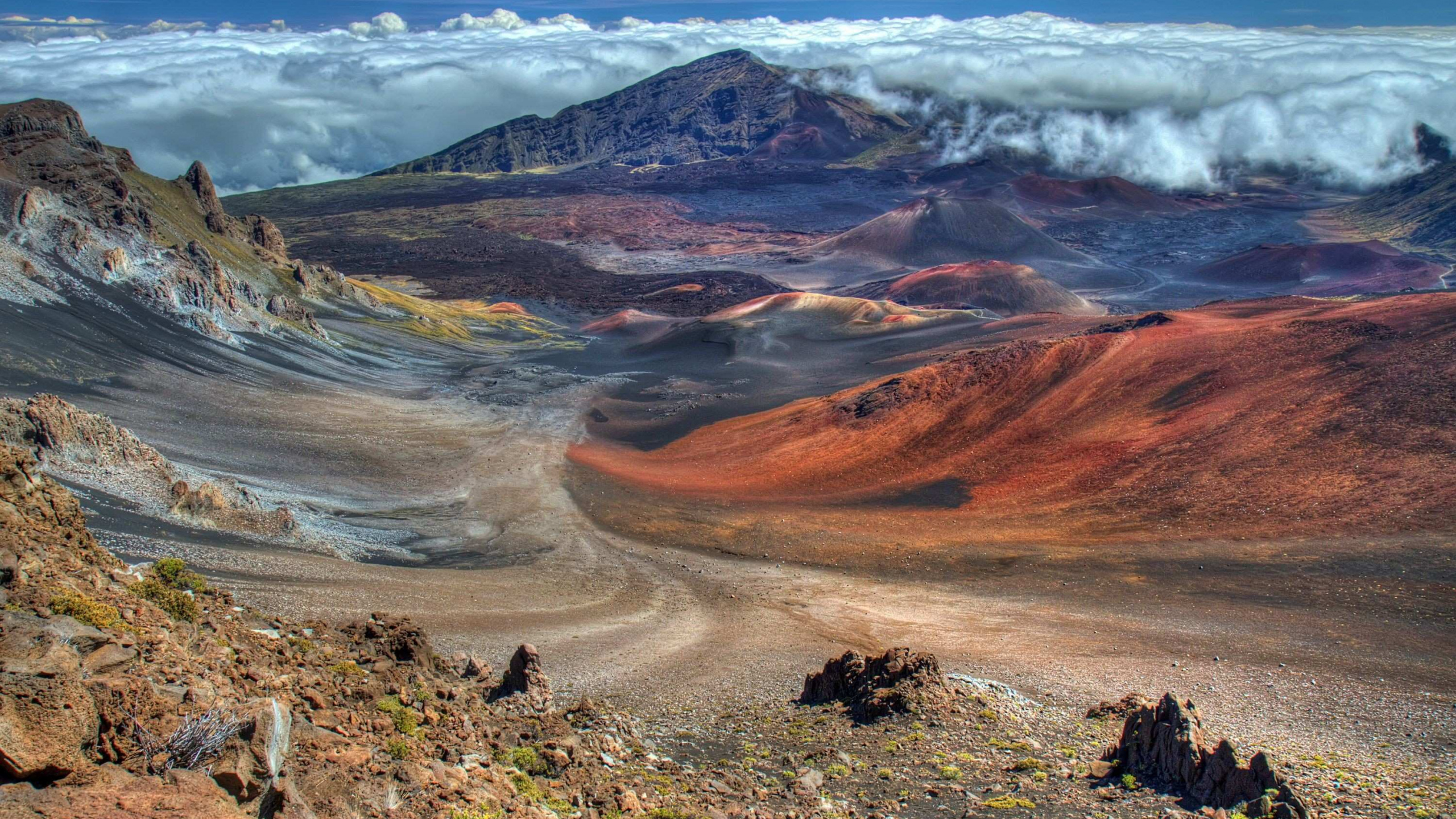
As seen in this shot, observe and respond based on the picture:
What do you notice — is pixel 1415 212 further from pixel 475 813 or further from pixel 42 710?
pixel 42 710

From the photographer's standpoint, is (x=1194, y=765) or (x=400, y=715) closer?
(x=400, y=715)

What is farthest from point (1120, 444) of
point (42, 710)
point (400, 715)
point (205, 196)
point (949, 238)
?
point (949, 238)

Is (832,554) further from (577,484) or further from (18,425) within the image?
(18,425)

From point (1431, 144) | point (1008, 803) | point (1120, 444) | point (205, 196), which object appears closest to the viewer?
point (1008, 803)

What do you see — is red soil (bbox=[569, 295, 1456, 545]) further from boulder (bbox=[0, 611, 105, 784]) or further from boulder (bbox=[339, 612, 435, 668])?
boulder (bbox=[0, 611, 105, 784])

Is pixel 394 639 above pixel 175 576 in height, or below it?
below

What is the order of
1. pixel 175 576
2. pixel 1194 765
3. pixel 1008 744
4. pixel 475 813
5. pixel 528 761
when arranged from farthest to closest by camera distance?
pixel 1008 744
pixel 175 576
pixel 1194 765
pixel 528 761
pixel 475 813

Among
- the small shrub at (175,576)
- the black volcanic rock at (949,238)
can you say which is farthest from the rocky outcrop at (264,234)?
the black volcanic rock at (949,238)
